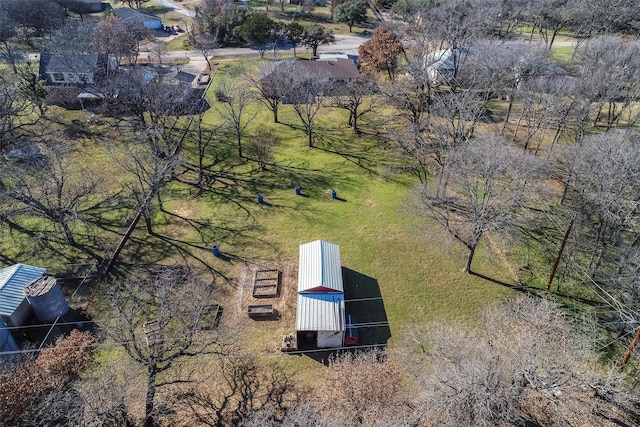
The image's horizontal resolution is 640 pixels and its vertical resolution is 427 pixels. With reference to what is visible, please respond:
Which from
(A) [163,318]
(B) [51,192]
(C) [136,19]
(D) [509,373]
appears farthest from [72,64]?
(D) [509,373]

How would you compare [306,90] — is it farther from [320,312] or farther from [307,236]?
[320,312]

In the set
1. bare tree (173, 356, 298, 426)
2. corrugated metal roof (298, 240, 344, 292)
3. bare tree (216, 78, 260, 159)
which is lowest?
bare tree (173, 356, 298, 426)

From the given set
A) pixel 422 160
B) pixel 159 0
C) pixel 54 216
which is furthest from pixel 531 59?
pixel 159 0

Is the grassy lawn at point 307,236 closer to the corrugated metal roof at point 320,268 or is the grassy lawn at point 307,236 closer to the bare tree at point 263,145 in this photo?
the bare tree at point 263,145

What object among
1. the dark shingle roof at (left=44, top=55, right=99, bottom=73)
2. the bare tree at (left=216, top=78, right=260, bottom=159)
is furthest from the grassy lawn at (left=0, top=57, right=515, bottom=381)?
the dark shingle roof at (left=44, top=55, right=99, bottom=73)

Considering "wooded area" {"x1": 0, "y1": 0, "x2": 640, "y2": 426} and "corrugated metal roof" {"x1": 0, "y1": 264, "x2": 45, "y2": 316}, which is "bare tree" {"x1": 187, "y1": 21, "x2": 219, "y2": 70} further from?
"corrugated metal roof" {"x1": 0, "y1": 264, "x2": 45, "y2": 316}

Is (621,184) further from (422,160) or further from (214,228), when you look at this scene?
(214,228)
